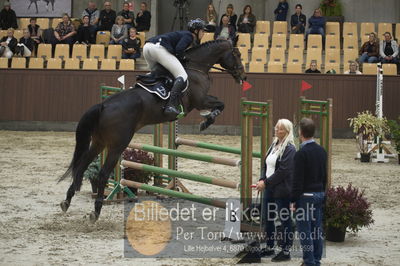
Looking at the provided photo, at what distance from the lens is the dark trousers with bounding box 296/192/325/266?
6.76 metres

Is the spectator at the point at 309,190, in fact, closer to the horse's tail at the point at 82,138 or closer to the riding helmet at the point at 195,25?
the horse's tail at the point at 82,138

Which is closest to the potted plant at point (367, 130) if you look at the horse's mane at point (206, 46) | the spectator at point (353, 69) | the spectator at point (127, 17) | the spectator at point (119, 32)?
the spectator at point (353, 69)

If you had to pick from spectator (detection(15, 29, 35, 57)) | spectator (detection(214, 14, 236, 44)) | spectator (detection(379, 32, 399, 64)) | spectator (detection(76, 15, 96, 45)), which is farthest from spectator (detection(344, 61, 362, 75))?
spectator (detection(15, 29, 35, 57))

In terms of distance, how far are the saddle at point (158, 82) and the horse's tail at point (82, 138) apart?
72 centimetres

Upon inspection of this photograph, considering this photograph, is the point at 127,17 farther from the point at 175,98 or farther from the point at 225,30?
the point at 175,98

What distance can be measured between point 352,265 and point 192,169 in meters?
6.92

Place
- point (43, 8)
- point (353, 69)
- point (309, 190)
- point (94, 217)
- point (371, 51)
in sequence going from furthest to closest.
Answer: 1. point (43, 8)
2. point (371, 51)
3. point (353, 69)
4. point (94, 217)
5. point (309, 190)

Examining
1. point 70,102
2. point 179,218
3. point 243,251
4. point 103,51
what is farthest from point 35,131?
point 243,251

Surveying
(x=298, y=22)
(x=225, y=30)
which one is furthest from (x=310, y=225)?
(x=298, y=22)

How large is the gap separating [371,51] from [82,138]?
13.1 m

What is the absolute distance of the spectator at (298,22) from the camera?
22.0 m

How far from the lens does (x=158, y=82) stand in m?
9.62

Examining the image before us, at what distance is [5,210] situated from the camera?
9.98 metres

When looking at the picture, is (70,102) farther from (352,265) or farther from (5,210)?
(352,265)
